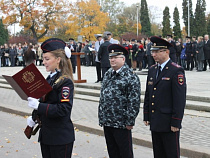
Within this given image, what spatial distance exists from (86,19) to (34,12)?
9.69 meters

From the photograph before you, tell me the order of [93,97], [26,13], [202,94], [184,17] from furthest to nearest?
[184,17]
[26,13]
[93,97]
[202,94]

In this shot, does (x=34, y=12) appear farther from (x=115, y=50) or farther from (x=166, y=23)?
(x=115, y=50)

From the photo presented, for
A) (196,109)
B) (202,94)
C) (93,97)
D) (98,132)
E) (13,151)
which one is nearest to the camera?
(13,151)

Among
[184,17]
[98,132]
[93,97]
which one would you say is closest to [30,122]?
[98,132]

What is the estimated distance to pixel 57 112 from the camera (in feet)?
11.0

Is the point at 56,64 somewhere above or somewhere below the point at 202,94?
above

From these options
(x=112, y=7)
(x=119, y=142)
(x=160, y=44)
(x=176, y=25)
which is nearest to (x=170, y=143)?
(x=119, y=142)

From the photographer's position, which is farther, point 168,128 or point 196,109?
point 196,109

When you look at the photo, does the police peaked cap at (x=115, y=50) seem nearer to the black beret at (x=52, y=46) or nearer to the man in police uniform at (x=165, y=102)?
Result: the man in police uniform at (x=165, y=102)

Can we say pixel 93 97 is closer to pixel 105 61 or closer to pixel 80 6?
pixel 105 61

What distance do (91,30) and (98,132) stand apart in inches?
1795

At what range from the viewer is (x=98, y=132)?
7734 mm

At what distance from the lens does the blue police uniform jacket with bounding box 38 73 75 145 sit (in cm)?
337

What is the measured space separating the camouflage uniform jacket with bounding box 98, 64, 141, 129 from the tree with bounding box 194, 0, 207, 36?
6572 centimetres
